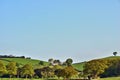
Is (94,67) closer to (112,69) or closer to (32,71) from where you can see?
(112,69)

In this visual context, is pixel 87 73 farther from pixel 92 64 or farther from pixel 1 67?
pixel 1 67

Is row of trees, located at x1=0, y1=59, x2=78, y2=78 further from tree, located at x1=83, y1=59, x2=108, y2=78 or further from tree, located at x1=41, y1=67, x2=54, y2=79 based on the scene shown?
tree, located at x1=83, y1=59, x2=108, y2=78

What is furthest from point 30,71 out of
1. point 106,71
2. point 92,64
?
point 106,71

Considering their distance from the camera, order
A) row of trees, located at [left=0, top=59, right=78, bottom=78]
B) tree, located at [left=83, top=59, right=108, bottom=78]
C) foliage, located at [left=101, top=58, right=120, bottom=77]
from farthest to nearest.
A: 1. foliage, located at [left=101, top=58, right=120, bottom=77]
2. tree, located at [left=83, top=59, right=108, bottom=78]
3. row of trees, located at [left=0, top=59, right=78, bottom=78]

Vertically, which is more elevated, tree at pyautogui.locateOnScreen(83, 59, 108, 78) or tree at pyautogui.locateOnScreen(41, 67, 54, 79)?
tree at pyautogui.locateOnScreen(41, 67, 54, 79)

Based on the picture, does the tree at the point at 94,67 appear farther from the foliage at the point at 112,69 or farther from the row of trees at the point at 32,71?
the foliage at the point at 112,69

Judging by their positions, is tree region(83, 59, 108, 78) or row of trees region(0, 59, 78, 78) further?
tree region(83, 59, 108, 78)

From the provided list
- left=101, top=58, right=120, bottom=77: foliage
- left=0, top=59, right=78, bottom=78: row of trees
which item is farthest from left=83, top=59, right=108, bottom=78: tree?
left=101, top=58, right=120, bottom=77: foliage

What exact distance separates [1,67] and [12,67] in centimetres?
836

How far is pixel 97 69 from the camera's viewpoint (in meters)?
142

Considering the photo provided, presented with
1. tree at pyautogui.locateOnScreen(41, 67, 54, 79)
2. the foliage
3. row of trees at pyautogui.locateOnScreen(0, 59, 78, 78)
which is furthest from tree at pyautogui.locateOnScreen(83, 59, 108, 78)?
tree at pyautogui.locateOnScreen(41, 67, 54, 79)

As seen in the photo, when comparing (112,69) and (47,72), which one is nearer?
(112,69)

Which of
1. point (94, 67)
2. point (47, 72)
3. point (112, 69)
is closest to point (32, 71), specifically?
point (47, 72)

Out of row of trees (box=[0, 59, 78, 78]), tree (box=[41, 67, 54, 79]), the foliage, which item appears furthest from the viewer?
tree (box=[41, 67, 54, 79])
